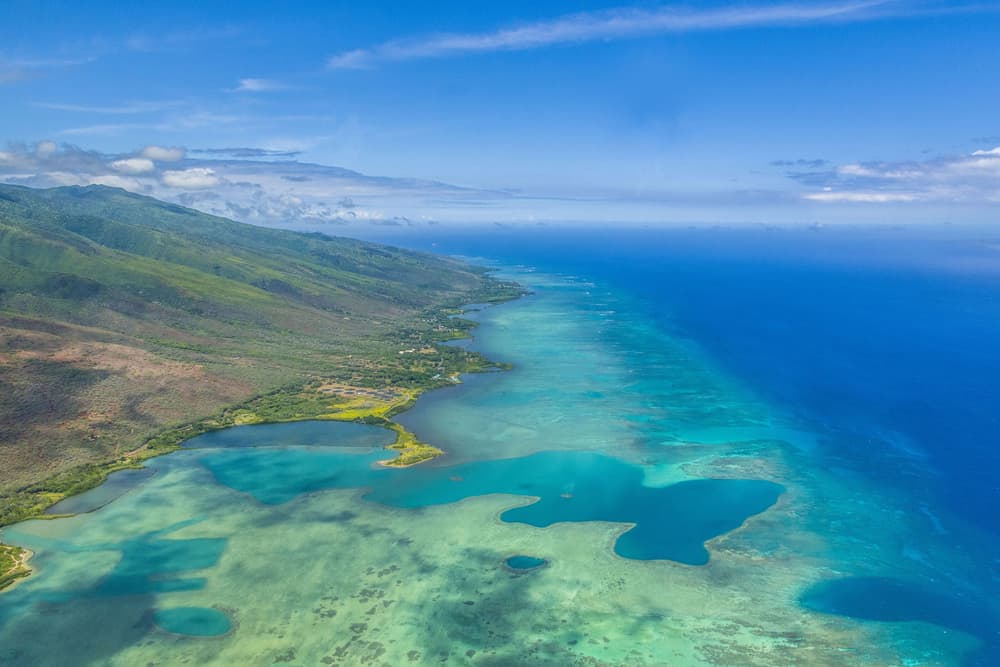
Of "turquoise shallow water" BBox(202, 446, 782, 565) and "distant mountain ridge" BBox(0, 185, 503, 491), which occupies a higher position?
"distant mountain ridge" BBox(0, 185, 503, 491)

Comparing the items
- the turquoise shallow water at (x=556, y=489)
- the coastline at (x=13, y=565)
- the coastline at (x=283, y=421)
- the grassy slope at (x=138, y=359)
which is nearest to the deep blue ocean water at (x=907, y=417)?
the turquoise shallow water at (x=556, y=489)

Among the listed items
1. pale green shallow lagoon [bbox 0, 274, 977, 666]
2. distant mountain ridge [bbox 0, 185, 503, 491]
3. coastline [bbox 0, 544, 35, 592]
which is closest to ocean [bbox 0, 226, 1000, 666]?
pale green shallow lagoon [bbox 0, 274, 977, 666]

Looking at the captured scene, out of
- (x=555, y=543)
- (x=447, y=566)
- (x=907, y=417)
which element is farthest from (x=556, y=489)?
(x=907, y=417)

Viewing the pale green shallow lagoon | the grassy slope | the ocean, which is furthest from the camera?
the grassy slope

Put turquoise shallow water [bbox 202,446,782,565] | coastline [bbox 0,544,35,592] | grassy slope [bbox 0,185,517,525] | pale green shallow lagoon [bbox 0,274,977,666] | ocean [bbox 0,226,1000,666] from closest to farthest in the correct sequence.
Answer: pale green shallow lagoon [bbox 0,274,977,666] → ocean [bbox 0,226,1000,666] → coastline [bbox 0,544,35,592] → turquoise shallow water [bbox 202,446,782,565] → grassy slope [bbox 0,185,517,525]

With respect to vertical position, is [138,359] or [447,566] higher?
[138,359]

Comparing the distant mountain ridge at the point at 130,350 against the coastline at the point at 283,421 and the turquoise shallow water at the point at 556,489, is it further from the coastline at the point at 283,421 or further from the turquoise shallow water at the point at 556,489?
the turquoise shallow water at the point at 556,489

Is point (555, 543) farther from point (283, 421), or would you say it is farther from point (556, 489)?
point (283, 421)

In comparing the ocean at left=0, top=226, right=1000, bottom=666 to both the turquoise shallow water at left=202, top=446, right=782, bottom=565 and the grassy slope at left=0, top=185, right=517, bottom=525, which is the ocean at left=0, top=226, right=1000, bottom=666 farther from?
the grassy slope at left=0, top=185, right=517, bottom=525
